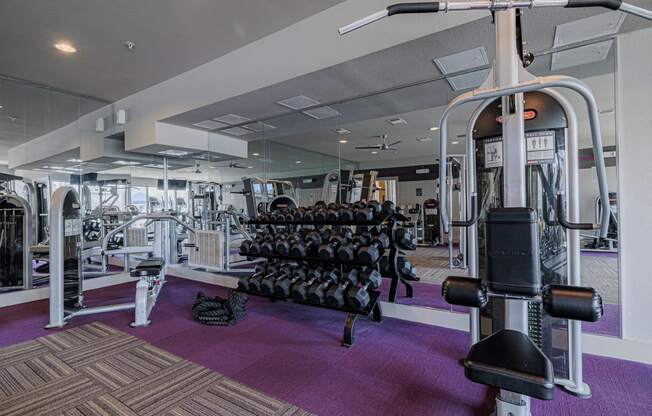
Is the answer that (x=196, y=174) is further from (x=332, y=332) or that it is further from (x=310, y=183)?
(x=332, y=332)

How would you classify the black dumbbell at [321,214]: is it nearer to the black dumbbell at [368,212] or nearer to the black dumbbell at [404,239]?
the black dumbbell at [368,212]

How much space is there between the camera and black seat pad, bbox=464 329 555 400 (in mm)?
1049

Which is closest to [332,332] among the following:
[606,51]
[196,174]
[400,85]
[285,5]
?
[400,85]

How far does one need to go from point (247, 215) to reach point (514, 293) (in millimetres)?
4409

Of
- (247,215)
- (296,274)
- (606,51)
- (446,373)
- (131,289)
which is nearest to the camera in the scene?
(446,373)

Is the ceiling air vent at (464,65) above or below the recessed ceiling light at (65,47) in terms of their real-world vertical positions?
below

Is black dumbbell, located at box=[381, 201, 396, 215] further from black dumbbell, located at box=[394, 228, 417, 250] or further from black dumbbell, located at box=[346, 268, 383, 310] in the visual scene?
black dumbbell, located at box=[346, 268, 383, 310]

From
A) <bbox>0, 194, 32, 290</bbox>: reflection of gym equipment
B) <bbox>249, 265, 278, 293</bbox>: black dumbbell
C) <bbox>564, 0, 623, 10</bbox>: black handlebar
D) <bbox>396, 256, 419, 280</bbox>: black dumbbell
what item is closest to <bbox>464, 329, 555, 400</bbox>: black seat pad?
<bbox>564, 0, 623, 10</bbox>: black handlebar

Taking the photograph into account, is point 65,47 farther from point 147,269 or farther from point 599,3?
point 599,3

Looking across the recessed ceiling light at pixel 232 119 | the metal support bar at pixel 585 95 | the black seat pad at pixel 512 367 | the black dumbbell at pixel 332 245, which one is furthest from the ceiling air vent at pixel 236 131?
the black seat pad at pixel 512 367

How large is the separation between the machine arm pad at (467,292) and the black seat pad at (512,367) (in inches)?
6.2

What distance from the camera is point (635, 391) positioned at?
191cm

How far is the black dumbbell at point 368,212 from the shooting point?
292 cm

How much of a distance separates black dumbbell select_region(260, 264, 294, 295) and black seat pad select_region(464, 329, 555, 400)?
2247 mm
